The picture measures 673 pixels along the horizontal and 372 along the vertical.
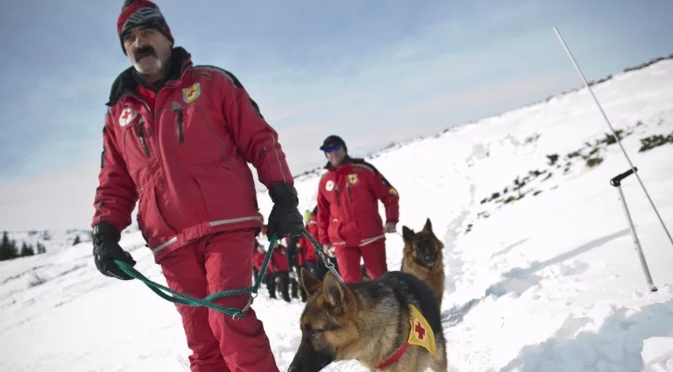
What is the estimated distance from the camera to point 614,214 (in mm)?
5961

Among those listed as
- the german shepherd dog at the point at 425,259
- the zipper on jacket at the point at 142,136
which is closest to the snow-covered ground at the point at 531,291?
the german shepherd dog at the point at 425,259

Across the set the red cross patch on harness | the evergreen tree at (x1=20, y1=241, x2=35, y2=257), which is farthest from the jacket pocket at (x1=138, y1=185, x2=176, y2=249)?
the evergreen tree at (x1=20, y1=241, x2=35, y2=257)

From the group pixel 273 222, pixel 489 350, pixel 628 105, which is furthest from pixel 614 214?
pixel 628 105

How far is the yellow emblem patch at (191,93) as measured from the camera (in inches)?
93.7

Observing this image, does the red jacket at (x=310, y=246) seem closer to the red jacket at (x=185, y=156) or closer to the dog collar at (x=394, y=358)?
the dog collar at (x=394, y=358)

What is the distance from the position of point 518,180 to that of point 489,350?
485 inches

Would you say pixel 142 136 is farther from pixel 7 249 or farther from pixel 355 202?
pixel 7 249

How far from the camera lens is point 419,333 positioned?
8.79 ft

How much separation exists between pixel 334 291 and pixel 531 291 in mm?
3407

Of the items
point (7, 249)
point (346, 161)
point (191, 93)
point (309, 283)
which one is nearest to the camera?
point (191, 93)

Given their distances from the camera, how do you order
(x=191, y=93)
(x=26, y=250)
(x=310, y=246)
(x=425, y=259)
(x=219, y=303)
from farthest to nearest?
(x=26, y=250) < (x=310, y=246) < (x=425, y=259) < (x=191, y=93) < (x=219, y=303)

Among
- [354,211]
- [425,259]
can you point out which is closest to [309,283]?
[354,211]

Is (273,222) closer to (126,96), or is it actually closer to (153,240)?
(153,240)

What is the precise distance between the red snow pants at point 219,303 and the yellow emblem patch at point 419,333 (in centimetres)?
102
